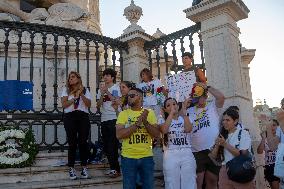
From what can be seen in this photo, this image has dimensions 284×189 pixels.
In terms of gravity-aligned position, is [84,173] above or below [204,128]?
below

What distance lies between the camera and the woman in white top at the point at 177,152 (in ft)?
17.3

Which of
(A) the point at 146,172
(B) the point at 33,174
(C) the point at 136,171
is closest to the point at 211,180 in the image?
(A) the point at 146,172

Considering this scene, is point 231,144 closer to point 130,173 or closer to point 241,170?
point 241,170

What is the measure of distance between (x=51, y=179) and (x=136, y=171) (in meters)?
2.05

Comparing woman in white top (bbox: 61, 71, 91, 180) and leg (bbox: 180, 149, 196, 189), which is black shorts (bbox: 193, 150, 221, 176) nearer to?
leg (bbox: 180, 149, 196, 189)

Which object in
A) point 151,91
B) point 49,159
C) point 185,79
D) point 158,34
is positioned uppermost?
point 158,34

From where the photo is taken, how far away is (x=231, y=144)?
197 inches

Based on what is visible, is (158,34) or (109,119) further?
(158,34)

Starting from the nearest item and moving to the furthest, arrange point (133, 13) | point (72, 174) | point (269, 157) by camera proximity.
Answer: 1. point (72, 174)
2. point (269, 157)
3. point (133, 13)

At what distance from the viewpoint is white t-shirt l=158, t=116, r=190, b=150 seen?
5.42m

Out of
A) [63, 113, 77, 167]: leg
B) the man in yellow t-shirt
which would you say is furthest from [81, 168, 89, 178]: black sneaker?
the man in yellow t-shirt

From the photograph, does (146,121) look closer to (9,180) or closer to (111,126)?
(111,126)

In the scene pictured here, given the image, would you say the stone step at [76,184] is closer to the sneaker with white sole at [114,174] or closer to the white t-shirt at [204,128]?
the sneaker with white sole at [114,174]

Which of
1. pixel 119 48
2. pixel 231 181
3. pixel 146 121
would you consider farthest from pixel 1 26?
pixel 231 181
